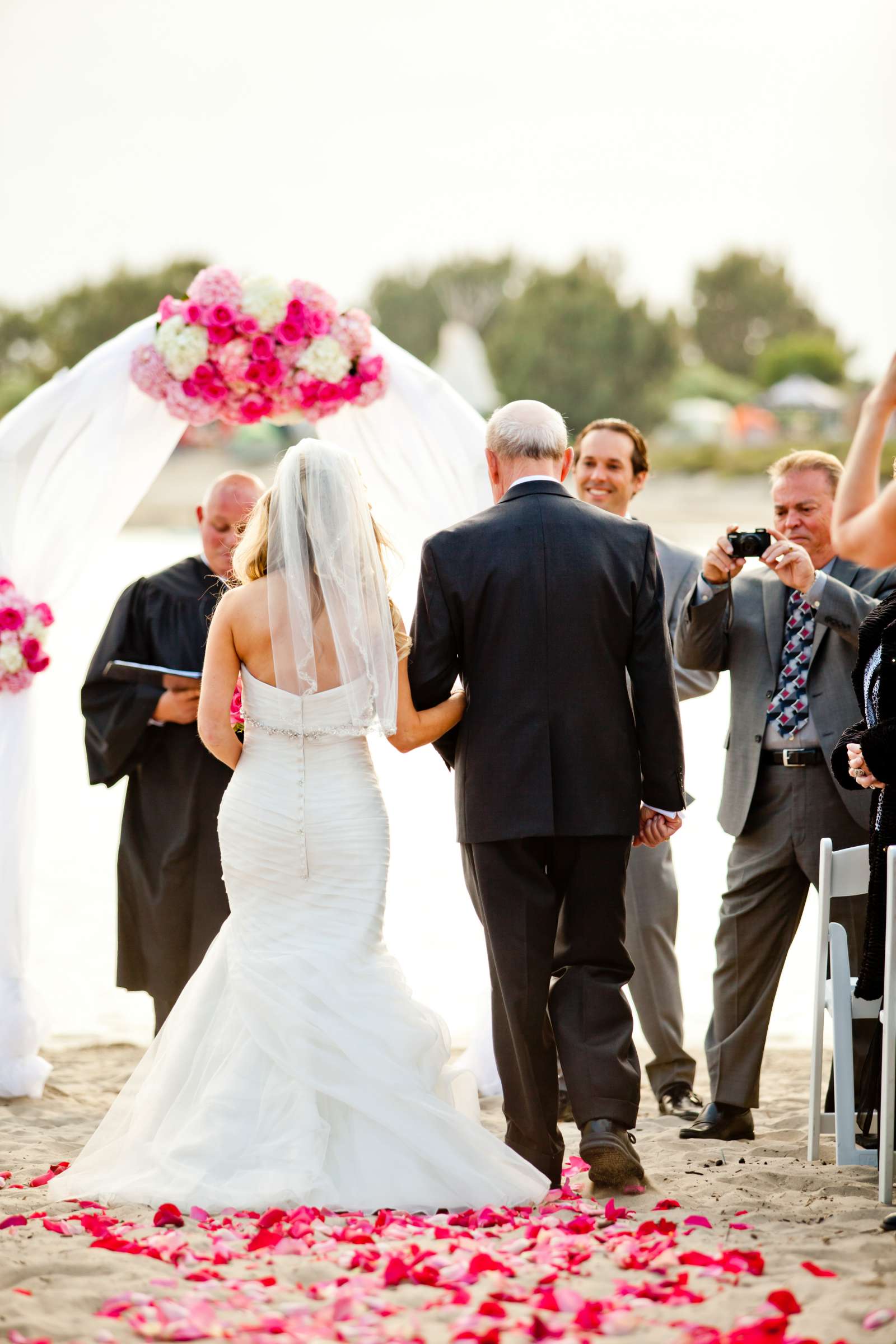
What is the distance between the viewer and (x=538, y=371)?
50.5 metres

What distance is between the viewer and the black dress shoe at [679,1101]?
5.17 metres

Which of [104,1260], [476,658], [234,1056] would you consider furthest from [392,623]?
[104,1260]

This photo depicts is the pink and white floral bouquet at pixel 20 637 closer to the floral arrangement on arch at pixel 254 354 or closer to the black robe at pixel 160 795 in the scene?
the black robe at pixel 160 795

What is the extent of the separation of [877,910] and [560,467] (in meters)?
1.54

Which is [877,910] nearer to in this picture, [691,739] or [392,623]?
[392,623]

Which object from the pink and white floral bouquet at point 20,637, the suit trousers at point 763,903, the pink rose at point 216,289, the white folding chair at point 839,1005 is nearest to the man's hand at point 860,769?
the white folding chair at point 839,1005

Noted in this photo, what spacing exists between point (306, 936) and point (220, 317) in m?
2.64

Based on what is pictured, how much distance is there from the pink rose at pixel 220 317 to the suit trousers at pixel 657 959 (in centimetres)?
256

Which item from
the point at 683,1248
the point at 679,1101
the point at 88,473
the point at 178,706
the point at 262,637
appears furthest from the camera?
the point at 88,473

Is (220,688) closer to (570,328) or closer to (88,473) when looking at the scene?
(88,473)

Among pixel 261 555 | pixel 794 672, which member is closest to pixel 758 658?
pixel 794 672

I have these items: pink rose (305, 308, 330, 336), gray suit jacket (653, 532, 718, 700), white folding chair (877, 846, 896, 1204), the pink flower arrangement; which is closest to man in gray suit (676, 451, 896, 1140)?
gray suit jacket (653, 532, 718, 700)

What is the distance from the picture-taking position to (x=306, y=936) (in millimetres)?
4102

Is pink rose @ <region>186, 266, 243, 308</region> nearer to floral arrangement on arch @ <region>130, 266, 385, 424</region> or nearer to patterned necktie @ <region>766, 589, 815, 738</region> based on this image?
floral arrangement on arch @ <region>130, 266, 385, 424</region>
